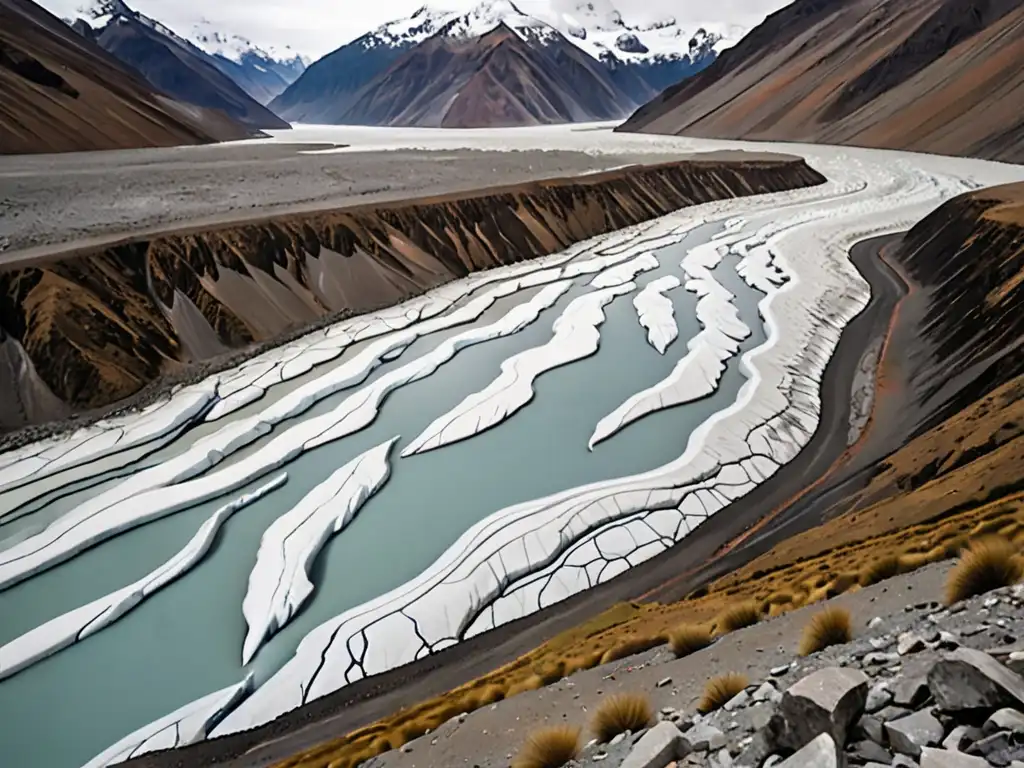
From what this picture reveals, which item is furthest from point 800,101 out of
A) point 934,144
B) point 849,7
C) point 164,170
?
point 164,170

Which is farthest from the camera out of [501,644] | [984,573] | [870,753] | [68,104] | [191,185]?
[68,104]

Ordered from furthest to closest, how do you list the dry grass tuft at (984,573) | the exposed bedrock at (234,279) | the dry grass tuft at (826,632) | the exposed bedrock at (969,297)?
the exposed bedrock at (234,279) → the exposed bedrock at (969,297) → the dry grass tuft at (826,632) → the dry grass tuft at (984,573)

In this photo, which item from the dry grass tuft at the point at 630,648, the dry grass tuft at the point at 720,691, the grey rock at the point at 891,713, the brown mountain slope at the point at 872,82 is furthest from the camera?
the brown mountain slope at the point at 872,82

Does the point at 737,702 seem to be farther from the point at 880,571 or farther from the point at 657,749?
the point at 880,571

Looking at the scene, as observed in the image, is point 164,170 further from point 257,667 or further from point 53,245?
point 257,667

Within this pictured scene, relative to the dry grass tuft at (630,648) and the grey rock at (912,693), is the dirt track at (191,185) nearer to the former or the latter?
the dry grass tuft at (630,648)

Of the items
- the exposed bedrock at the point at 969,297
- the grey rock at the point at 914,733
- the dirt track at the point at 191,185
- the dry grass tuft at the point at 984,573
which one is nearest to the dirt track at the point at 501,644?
the exposed bedrock at the point at 969,297

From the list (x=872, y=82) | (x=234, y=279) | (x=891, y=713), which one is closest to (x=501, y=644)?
(x=891, y=713)
